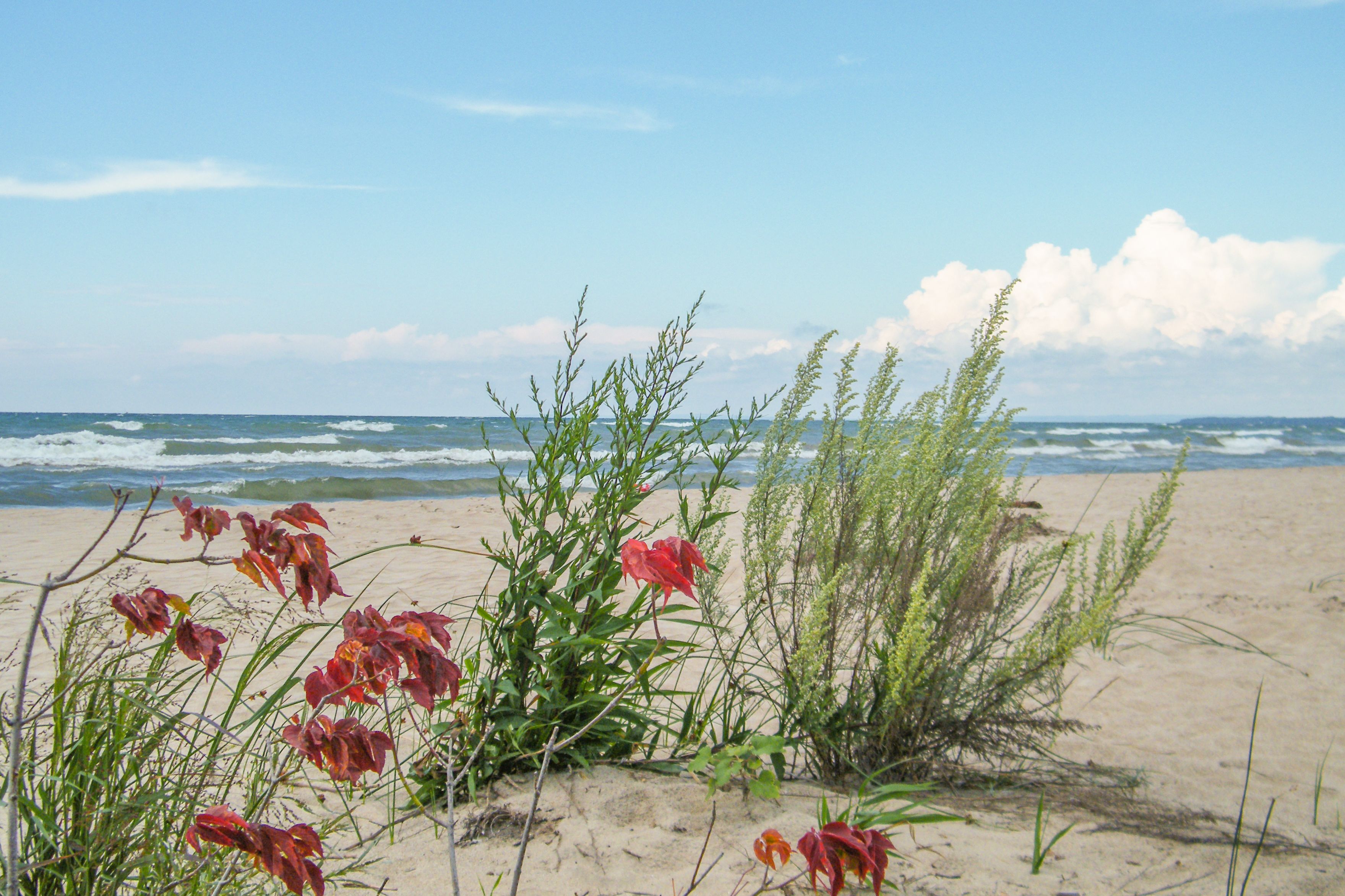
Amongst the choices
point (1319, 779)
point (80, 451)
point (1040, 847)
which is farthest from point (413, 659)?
point (80, 451)

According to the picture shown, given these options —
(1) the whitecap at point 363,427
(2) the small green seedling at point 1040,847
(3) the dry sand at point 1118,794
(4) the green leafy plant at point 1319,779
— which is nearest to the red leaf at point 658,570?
(3) the dry sand at point 1118,794

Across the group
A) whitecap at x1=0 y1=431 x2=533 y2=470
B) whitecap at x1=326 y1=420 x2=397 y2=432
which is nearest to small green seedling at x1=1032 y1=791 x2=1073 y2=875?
whitecap at x1=0 y1=431 x2=533 y2=470

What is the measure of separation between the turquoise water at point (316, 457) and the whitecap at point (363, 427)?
0.54 feet

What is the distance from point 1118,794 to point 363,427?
107ft

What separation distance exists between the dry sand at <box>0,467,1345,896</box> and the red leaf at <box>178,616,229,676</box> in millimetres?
651

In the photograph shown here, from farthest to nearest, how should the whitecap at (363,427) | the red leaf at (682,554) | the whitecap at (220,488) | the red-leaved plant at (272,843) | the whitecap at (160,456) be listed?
the whitecap at (363,427), the whitecap at (160,456), the whitecap at (220,488), the red leaf at (682,554), the red-leaved plant at (272,843)

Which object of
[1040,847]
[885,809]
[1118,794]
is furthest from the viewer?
[1118,794]

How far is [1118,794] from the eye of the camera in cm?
282

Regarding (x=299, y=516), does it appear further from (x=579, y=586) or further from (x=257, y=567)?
(x=579, y=586)

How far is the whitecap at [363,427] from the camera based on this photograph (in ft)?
99.6

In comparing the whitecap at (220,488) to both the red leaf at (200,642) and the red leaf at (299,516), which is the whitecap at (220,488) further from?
the red leaf at (299,516)

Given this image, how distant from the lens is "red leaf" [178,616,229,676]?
1693 mm

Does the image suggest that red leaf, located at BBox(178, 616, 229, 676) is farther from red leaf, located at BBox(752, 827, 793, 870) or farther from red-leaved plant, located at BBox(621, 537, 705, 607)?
red leaf, located at BBox(752, 827, 793, 870)

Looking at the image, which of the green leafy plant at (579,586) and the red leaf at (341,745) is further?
the green leafy plant at (579,586)
